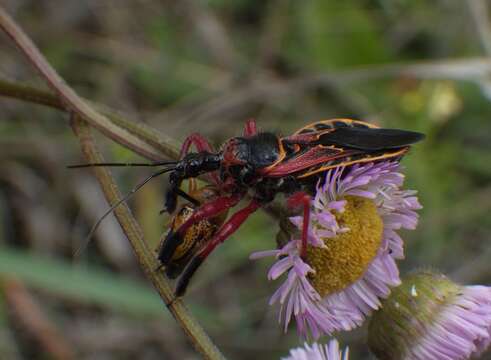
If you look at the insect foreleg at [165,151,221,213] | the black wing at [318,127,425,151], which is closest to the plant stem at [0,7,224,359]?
the insect foreleg at [165,151,221,213]

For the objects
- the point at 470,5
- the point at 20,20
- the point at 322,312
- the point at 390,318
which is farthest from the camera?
the point at 20,20

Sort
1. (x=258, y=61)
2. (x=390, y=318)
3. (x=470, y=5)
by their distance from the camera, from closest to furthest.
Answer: (x=390, y=318)
(x=470, y=5)
(x=258, y=61)

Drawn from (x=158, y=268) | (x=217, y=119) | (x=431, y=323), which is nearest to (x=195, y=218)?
(x=158, y=268)

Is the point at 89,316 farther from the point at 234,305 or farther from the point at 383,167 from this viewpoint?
the point at 383,167

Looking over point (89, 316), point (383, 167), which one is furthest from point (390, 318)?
point (89, 316)

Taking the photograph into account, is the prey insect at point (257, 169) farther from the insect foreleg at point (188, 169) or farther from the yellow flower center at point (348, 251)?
the yellow flower center at point (348, 251)

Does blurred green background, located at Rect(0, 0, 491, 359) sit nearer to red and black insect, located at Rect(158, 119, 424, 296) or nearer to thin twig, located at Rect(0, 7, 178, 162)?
thin twig, located at Rect(0, 7, 178, 162)

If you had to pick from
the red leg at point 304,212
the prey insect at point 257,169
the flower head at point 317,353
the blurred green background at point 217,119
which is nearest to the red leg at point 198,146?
the prey insect at point 257,169
